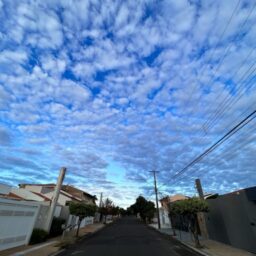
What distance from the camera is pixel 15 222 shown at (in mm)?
13469

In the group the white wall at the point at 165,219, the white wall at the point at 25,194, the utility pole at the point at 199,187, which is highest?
the white wall at the point at 165,219

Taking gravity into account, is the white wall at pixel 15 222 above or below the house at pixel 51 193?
below

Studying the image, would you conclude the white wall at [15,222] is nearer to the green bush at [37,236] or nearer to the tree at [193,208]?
the green bush at [37,236]

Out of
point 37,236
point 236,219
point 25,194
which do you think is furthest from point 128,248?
point 25,194

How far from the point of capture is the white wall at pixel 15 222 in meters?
12.2

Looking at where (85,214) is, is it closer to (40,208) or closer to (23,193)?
(40,208)

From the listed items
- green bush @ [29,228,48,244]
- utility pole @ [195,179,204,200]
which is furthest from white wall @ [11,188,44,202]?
utility pole @ [195,179,204,200]

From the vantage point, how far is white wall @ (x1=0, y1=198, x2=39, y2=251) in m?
12.2

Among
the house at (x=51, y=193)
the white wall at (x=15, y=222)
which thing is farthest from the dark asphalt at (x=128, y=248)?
the house at (x=51, y=193)

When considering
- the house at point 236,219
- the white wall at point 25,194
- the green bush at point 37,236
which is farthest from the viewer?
the white wall at point 25,194

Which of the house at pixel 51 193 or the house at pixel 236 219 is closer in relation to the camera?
the house at pixel 236 219

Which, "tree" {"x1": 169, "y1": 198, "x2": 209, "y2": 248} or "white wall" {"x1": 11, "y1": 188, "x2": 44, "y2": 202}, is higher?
"white wall" {"x1": 11, "y1": 188, "x2": 44, "y2": 202}

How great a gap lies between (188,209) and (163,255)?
4.00m

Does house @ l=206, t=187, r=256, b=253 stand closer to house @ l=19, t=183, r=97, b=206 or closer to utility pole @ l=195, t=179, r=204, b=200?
utility pole @ l=195, t=179, r=204, b=200
